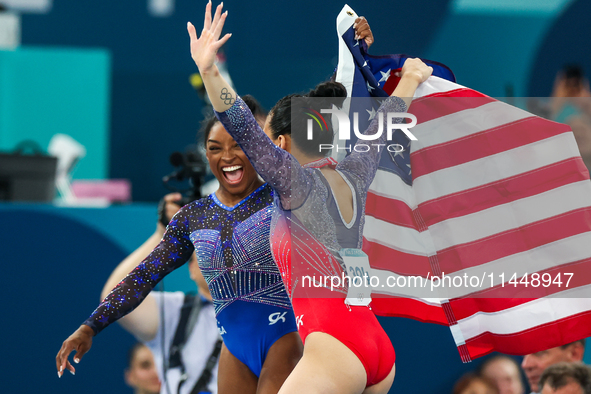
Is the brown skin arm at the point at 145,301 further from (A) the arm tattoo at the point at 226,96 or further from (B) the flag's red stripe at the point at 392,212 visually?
(A) the arm tattoo at the point at 226,96

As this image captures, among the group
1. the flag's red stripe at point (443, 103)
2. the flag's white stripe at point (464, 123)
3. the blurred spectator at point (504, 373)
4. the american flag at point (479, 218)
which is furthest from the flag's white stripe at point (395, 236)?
the blurred spectator at point (504, 373)

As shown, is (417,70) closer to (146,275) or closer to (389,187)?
(389,187)

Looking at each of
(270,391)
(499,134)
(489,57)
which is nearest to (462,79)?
(489,57)

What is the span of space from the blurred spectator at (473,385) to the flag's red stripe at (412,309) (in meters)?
1.12

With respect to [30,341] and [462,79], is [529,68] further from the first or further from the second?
[30,341]

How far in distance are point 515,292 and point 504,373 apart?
1.15 metres

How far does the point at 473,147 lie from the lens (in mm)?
2576

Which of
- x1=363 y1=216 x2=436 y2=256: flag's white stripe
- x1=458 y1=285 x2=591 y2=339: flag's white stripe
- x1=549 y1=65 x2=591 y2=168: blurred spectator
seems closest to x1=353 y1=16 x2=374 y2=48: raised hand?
x1=363 y1=216 x2=436 y2=256: flag's white stripe

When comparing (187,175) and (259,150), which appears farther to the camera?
(187,175)

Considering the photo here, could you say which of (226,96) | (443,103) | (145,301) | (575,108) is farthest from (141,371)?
(575,108)

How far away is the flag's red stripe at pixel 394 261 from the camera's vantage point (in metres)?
2.54

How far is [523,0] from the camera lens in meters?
6.70

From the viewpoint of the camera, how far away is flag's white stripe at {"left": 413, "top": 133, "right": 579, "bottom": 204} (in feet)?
8.18

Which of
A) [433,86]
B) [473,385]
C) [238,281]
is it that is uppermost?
[433,86]
